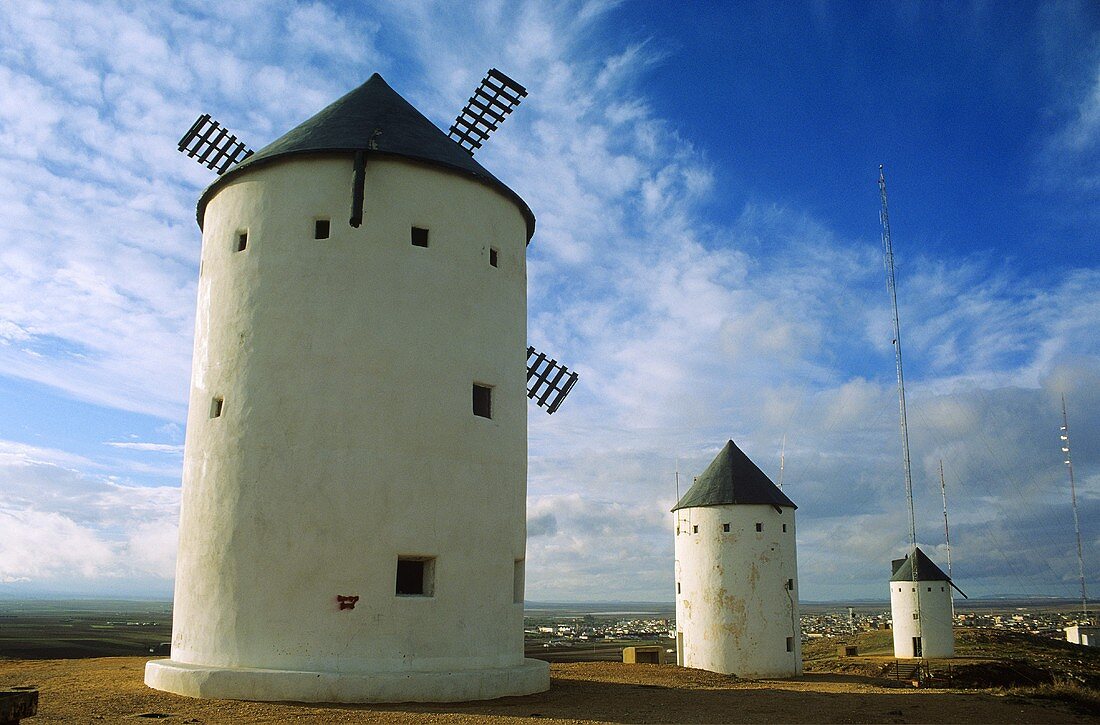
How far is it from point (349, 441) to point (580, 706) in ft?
17.4

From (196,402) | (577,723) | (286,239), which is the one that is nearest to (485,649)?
(577,723)

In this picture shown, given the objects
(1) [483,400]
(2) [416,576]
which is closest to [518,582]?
(2) [416,576]

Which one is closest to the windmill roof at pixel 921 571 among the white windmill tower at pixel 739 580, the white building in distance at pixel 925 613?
the white building in distance at pixel 925 613

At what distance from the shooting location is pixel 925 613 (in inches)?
1395

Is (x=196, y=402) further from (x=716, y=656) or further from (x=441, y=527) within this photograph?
(x=716, y=656)

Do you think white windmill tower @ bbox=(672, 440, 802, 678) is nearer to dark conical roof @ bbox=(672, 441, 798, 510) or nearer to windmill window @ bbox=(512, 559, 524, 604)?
dark conical roof @ bbox=(672, 441, 798, 510)

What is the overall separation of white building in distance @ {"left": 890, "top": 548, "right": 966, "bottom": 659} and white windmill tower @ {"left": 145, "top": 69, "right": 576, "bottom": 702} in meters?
26.8

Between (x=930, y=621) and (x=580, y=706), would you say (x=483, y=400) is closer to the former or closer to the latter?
(x=580, y=706)

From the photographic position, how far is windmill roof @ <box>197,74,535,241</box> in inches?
569

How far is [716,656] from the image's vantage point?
82.8 feet

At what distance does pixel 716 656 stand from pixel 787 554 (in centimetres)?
382

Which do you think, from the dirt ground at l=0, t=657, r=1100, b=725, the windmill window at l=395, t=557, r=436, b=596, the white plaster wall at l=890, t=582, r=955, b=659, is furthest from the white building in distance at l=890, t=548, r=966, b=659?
the windmill window at l=395, t=557, r=436, b=596

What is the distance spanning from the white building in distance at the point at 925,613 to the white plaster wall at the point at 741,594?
41.0ft

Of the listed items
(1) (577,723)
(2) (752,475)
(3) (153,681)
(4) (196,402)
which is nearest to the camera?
(1) (577,723)
